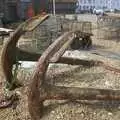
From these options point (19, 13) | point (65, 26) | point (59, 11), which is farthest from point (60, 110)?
point (59, 11)

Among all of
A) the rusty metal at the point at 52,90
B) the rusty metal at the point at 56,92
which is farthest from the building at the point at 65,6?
the rusty metal at the point at 56,92

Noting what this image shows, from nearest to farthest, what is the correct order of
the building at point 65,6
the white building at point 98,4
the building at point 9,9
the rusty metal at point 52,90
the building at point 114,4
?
the rusty metal at point 52,90
the building at point 9,9
the building at point 65,6
the white building at point 98,4
the building at point 114,4

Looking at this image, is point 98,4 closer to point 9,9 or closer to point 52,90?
point 9,9

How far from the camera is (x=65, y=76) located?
689 cm

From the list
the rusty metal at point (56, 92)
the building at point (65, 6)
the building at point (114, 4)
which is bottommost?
the building at point (114, 4)

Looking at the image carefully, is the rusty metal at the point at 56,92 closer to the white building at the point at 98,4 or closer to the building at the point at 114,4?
the white building at the point at 98,4

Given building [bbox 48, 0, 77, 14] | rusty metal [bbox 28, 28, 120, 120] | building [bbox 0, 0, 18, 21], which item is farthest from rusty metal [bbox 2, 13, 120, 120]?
building [bbox 48, 0, 77, 14]

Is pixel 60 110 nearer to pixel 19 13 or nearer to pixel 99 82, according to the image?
pixel 99 82

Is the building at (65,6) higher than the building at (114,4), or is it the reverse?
the building at (65,6)

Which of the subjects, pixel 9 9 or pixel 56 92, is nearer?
pixel 56 92

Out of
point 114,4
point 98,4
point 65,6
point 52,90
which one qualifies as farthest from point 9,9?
point 114,4

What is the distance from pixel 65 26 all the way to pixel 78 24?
0.89m

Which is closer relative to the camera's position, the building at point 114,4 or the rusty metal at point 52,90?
the rusty metal at point 52,90

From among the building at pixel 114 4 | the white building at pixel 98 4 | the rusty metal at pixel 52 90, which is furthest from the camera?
the building at pixel 114 4
